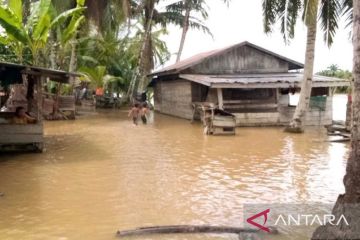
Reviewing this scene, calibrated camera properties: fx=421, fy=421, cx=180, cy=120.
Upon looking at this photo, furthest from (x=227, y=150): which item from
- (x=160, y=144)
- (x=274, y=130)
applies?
(x=274, y=130)

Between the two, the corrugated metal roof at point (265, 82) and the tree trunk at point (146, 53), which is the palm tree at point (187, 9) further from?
the corrugated metal roof at point (265, 82)

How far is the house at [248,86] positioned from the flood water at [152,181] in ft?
15.9

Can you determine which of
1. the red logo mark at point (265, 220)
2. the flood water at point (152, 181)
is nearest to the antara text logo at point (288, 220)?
the red logo mark at point (265, 220)

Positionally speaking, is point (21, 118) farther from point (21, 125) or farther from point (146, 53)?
point (146, 53)

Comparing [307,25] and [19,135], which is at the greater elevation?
[307,25]

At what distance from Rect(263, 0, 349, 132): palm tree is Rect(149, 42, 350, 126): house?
2.94 m

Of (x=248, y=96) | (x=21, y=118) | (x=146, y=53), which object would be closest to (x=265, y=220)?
(x=21, y=118)

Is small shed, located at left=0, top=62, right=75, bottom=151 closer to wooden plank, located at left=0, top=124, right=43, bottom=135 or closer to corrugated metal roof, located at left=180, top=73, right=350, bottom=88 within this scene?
wooden plank, located at left=0, top=124, right=43, bottom=135

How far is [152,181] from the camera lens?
8297 millimetres

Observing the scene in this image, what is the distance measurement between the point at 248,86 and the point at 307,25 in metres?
4.28

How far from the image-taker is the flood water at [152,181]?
19.4 feet

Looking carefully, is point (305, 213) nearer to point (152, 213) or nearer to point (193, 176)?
point (152, 213)

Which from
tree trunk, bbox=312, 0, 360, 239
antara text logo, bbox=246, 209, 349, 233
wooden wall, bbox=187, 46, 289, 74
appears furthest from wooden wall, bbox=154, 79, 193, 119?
tree trunk, bbox=312, 0, 360, 239

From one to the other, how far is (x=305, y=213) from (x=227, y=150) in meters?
6.06
